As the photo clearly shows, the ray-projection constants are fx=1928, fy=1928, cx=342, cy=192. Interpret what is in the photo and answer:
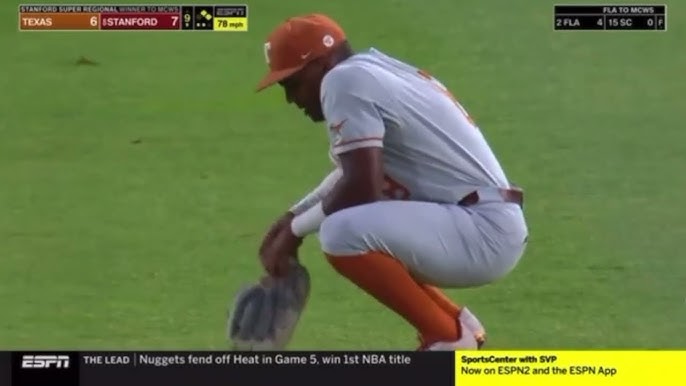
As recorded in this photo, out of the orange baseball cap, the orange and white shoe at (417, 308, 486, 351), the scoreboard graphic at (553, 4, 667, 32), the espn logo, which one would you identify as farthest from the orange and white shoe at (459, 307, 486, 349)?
the scoreboard graphic at (553, 4, 667, 32)

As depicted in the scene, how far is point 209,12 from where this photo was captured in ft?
30.9

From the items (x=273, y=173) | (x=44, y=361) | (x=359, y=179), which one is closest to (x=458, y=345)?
(x=359, y=179)

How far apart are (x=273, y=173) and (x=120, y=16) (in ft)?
3.34

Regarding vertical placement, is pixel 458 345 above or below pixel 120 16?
below

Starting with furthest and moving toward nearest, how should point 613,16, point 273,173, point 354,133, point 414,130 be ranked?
1. point 613,16
2. point 273,173
3. point 414,130
4. point 354,133

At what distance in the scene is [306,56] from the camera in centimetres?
612

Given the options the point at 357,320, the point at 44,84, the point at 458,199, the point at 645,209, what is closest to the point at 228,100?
the point at 44,84

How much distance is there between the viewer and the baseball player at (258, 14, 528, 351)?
19.4 ft

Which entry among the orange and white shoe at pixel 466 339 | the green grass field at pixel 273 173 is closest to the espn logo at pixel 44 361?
the green grass field at pixel 273 173

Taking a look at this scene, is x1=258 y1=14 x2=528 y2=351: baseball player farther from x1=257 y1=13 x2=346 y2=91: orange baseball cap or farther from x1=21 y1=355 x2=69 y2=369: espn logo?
x1=21 y1=355 x2=69 y2=369: espn logo

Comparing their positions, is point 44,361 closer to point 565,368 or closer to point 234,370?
point 234,370

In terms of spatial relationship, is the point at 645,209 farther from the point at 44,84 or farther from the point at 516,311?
the point at 44,84

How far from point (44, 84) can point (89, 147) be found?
136 centimetres

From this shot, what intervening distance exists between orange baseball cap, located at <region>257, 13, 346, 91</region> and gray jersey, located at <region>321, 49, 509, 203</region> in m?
0.10
